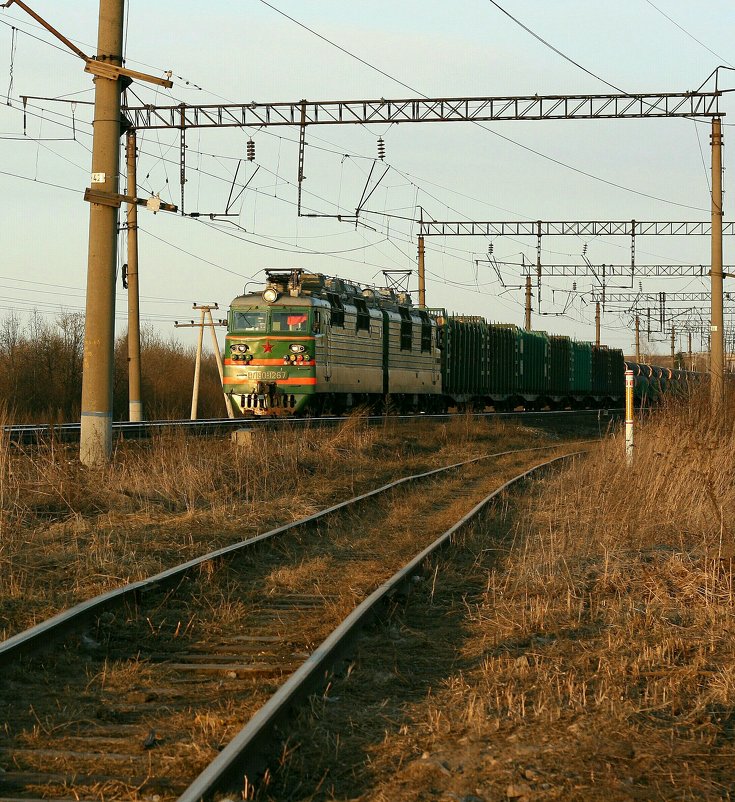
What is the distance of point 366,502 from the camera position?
13.9 metres

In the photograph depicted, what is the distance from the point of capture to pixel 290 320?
83.6 feet

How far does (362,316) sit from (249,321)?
10.9 feet

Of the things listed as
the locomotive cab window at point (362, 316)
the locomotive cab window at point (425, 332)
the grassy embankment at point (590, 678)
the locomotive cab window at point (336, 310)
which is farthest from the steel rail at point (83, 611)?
the locomotive cab window at point (425, 332)

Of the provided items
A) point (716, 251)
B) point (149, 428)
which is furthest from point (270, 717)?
point (716, 251)

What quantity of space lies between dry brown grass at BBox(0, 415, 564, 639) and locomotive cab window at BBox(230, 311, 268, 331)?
215 inches

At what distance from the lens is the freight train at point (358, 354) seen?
83.8 feet

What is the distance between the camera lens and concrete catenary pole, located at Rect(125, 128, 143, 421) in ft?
91.1

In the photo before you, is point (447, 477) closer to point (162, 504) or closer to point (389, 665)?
point (162, 504)

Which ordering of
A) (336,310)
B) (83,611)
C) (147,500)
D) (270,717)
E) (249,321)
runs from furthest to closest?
(336,310), (249,321), (147,500), (83,611), (270,717)

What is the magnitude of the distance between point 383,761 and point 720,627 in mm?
3215

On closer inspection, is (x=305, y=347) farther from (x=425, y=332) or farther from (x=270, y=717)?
(x=270, y=717)

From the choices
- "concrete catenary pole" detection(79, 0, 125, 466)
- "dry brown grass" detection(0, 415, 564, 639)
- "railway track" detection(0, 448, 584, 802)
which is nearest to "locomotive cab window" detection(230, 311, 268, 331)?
"dry brown grass" detection(0, 415, 564, 639)

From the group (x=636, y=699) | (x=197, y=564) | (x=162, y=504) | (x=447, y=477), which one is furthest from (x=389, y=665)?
(x=447, y=477)

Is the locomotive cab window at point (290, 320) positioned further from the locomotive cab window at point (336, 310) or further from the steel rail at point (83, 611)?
the steel rail at point (83, 611)
